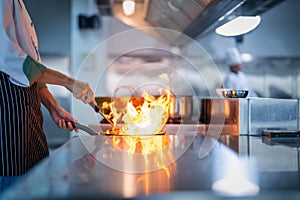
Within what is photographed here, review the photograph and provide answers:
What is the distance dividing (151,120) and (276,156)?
1.72 ft

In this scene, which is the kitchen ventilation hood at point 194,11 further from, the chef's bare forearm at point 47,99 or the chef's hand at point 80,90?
the chef's bare forearm at point 47,99

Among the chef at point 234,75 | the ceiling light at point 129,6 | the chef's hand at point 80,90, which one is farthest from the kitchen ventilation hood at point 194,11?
the chef at point 234,75

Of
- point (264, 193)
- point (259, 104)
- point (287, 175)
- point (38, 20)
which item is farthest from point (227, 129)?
point (38, 20)

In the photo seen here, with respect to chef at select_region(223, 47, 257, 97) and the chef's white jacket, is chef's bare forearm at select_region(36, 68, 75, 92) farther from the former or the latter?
chef at select_region(223, 47, 257, 97)

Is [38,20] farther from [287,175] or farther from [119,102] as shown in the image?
[287,175]

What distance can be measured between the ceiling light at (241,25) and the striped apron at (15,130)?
90 centimetres

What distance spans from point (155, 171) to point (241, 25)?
108cm

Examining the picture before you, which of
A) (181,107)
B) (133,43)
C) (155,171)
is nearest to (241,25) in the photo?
(181,107)

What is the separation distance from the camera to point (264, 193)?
44cm

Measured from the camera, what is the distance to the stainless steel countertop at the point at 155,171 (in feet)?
1.48

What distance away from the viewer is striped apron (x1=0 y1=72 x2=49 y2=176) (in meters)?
1.03

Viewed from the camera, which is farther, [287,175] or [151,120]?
[151,120]

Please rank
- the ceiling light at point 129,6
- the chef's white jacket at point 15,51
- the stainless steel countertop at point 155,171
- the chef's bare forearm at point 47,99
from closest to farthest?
1. the stainless steel countertop at point 155,171
2. the chef's white jacket at point 15,51
3. the chef's bare forearm at point 47,99
4. the ceiling light at point 129,6

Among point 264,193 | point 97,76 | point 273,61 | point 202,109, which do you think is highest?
point 273,61
